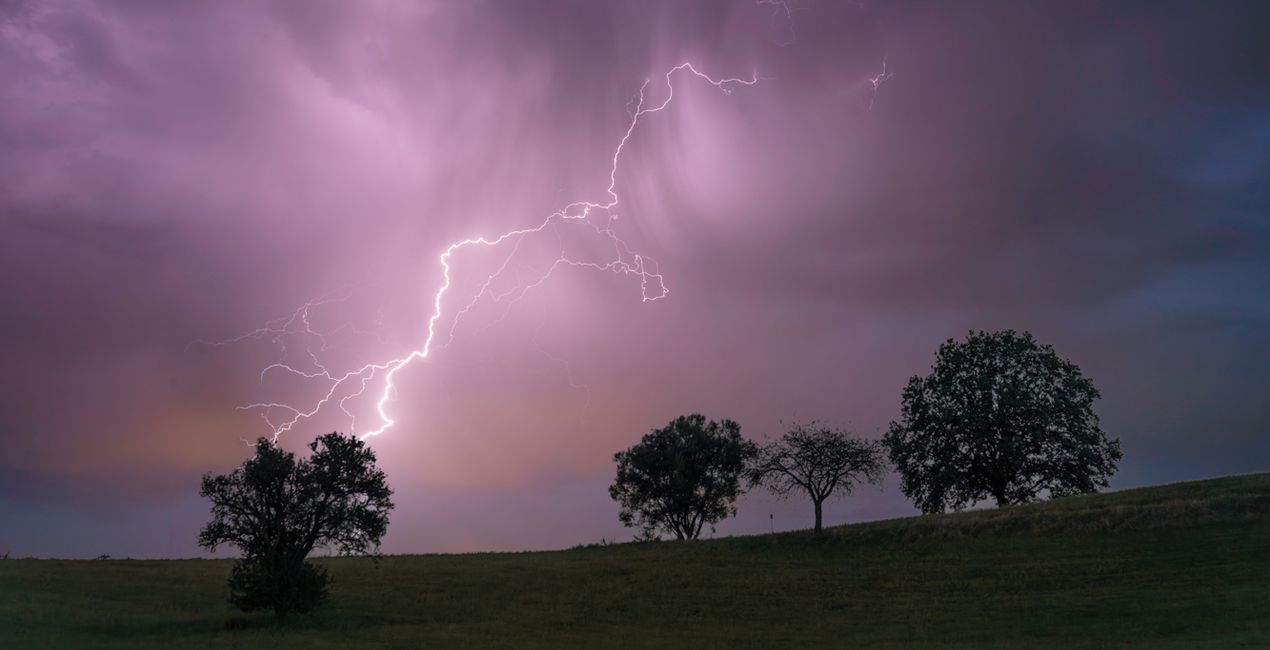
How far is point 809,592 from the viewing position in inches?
1565

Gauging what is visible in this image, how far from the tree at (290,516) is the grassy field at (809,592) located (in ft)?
4.61

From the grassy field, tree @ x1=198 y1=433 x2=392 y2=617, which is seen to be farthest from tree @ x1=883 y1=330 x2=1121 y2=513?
tree @ x1=198 y1=433 x2=392 y2=617

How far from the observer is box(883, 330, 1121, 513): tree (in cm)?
6119

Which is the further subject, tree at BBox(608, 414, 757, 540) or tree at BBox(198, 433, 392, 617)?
tree at BBox(608, 414, 757, 540)

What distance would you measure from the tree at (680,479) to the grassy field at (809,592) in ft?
70.7

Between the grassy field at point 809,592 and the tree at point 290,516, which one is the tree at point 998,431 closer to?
the grassy field at point 809,592

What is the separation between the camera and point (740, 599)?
3881 centimetres

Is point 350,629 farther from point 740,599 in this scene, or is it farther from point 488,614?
point 740,599

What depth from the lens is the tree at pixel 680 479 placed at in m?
75.8

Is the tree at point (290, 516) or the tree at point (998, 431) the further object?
the tree at point (998, 431)

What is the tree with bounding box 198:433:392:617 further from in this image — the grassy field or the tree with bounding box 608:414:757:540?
the tree with bounding box 608:414:757:540

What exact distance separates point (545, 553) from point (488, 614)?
24.2 meters

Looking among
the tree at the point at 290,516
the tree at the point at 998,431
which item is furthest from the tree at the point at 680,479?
the tree at the point at 290,516

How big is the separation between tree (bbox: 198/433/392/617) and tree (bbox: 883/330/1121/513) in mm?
39664
